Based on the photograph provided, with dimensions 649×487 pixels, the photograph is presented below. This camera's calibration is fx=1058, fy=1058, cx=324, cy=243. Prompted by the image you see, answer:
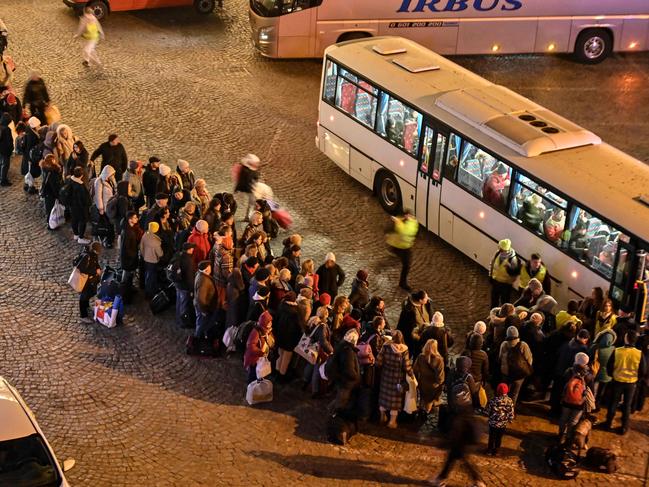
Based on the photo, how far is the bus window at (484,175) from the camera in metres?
17.0

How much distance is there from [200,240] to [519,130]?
5452mm

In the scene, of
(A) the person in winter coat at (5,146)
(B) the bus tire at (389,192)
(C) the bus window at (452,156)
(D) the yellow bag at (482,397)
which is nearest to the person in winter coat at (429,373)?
(D) the yellow bag at (482,397)

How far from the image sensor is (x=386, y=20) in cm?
2562

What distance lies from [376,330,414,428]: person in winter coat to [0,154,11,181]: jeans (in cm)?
981

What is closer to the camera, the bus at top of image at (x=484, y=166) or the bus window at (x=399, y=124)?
the bus at top of image at (x=484, y=166)

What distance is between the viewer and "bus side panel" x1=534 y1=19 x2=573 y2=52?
26203 mm

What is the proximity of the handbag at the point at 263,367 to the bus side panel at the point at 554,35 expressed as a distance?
598 inches

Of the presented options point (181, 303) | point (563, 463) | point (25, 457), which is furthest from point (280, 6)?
point (25, 457)

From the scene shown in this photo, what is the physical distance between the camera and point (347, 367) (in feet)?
43.9

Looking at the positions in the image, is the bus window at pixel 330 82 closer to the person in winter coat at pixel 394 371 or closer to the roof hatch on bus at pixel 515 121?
the roof hatch on bus at pixel 515 121

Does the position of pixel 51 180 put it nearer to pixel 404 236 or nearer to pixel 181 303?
pixel 181 303

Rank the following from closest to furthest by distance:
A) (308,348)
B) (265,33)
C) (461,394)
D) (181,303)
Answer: (461,394), (308,348), (181,303), (265,33)

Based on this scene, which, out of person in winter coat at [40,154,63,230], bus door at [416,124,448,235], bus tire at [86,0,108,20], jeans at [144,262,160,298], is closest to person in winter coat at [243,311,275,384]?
jeans at [144,262,160,298]

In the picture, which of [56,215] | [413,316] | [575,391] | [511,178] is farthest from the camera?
[56,215]
